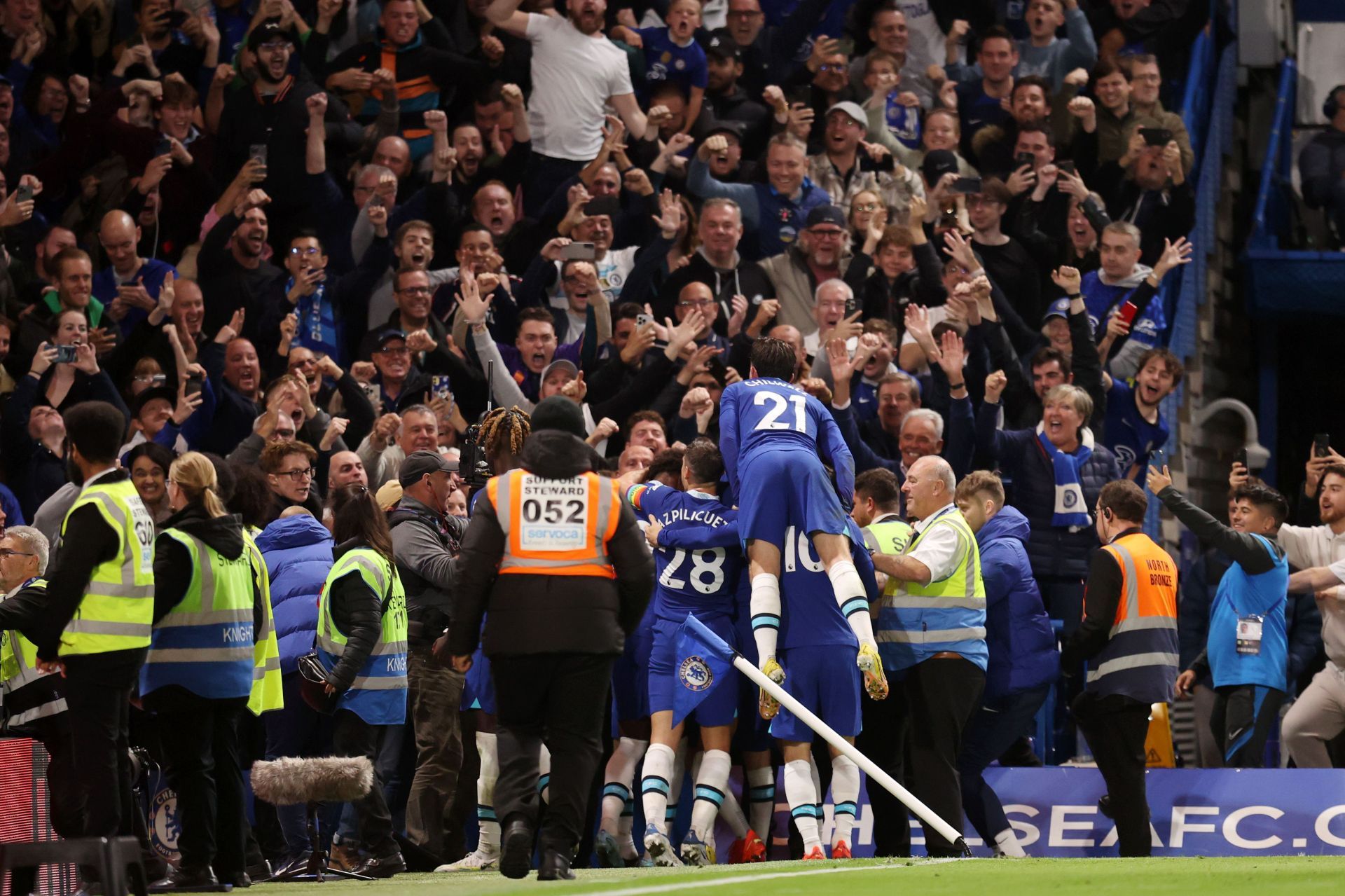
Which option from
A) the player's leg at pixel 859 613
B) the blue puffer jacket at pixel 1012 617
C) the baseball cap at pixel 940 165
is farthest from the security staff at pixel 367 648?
the baseball cap at pixel 940 165

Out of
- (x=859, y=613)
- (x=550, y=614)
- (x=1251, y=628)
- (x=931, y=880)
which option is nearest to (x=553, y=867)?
(x=550, y=614)

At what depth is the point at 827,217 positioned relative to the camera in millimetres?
14484

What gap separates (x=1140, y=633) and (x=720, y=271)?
5368 mm

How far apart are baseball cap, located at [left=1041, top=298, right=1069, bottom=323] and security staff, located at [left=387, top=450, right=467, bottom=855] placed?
222 inches

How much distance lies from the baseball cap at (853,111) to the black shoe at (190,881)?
9.53m

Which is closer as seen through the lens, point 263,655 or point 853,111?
point 263,655

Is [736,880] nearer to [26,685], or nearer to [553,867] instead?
[553,867]

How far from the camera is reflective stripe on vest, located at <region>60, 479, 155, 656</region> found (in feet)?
25.8

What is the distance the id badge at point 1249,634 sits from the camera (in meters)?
11.1

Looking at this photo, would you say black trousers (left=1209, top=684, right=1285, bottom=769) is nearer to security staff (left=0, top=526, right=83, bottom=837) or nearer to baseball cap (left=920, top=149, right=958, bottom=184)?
baseball cap (left=920, top=149, right=958, bottom=184)

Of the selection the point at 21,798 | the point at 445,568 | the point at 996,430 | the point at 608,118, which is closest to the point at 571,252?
the point at 608,118

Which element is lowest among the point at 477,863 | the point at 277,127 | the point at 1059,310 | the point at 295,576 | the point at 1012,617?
the point at 477,863

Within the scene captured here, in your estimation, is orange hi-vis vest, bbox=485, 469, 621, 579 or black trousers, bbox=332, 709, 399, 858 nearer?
orange hi-vis vest, bbox=485, 469, 621, 579

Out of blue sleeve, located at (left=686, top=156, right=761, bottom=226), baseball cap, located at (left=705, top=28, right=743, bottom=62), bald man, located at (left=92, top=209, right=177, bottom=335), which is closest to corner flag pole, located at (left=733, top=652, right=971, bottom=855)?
bald man, located at (left=92, top=209, right=177, bottom=335)
